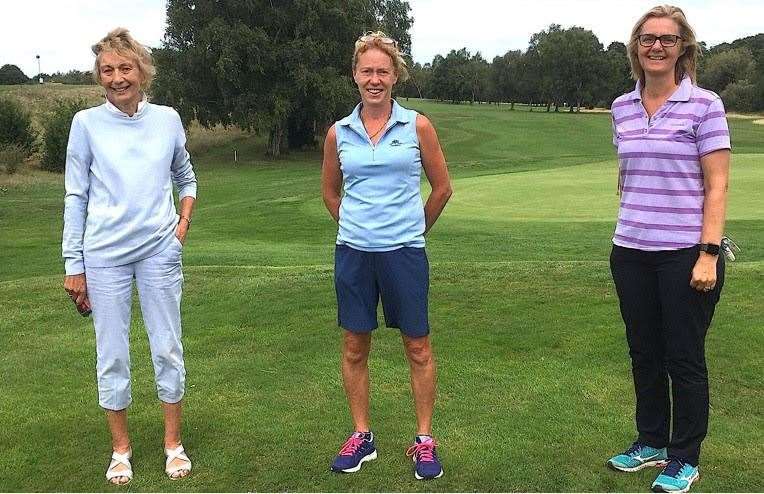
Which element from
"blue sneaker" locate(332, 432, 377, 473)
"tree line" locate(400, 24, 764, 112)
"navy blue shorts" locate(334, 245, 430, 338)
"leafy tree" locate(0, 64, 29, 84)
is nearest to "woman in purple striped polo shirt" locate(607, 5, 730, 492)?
"navy blue shorts" locate(334, 245, 430, 338)

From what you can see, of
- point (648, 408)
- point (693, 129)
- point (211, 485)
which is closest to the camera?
point (693, 129)

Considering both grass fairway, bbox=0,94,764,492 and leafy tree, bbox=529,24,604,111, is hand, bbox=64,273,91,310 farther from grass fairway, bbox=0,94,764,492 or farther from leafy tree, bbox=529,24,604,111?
leafy tree, bbox=529,24,604,111

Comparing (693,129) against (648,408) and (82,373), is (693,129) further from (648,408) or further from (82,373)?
(82,373)

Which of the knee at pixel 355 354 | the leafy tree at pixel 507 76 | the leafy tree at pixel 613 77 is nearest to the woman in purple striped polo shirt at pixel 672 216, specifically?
the knee at pixel 355 354

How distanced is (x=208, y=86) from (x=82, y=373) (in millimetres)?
32991

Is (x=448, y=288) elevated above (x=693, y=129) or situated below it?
below

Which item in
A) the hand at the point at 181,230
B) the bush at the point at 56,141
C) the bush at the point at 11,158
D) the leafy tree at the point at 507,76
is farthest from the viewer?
the leafy tree at the point at 507,76

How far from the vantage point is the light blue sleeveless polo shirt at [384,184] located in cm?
334

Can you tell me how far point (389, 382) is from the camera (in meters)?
4.46

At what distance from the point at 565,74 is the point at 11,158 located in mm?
62968

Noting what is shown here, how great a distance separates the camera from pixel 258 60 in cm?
3406

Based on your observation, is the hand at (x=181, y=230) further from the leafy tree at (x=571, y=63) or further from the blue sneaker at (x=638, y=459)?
the leafy tree at (x=571, y=63)

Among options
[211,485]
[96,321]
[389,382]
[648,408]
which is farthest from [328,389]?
[648,408]

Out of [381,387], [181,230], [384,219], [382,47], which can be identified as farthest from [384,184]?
[381,387]
